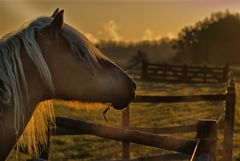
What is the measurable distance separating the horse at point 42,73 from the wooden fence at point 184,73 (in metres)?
23.4

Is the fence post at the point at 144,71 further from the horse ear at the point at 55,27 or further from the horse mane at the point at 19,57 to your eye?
the horse ear at the point at 55,27

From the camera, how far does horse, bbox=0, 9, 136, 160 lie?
8.48ft

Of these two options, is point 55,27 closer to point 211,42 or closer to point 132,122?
point 132,122

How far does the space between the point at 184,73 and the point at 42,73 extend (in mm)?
24988

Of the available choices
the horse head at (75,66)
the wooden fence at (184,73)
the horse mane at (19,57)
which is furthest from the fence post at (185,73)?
the horse mane at (19,57)

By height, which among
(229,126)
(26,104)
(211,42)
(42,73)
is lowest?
(229,126)

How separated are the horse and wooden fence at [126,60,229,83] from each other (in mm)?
23384

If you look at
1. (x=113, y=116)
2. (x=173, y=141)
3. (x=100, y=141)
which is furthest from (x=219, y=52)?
(x=173, y=141)

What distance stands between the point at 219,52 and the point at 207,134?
46905mm

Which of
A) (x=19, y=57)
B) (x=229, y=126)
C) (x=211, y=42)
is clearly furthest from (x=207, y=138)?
(x=211, y=42)

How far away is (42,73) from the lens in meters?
2.69

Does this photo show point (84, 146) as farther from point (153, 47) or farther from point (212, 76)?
point (153, 47)

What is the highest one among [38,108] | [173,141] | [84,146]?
[38,108]

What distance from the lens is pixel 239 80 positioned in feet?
81.9
